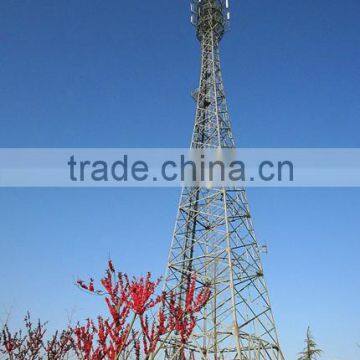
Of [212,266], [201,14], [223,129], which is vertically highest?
[201,14]

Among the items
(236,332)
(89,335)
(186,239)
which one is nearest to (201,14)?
(186,239)

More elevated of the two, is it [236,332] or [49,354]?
[236,332]

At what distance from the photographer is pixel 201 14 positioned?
2217cm

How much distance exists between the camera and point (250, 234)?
15531mm

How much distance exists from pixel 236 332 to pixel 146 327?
8553 millimetres

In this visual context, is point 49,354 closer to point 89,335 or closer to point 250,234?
point 250,234

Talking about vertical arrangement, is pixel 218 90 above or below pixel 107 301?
above

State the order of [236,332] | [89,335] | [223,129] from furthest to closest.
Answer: [223,129] < [236,332] < [89,335]

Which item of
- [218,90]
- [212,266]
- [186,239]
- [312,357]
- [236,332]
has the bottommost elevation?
[312,357]

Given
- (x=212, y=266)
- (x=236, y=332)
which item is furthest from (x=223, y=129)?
(x=236, y=332)

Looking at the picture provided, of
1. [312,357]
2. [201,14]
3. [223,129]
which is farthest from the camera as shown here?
[312,357]

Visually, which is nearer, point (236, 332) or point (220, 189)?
point (236, 332)

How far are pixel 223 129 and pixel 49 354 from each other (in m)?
12.6

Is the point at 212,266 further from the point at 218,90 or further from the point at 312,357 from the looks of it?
the point at 312,357
